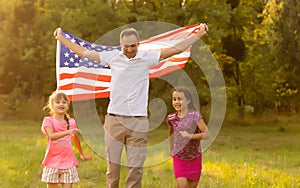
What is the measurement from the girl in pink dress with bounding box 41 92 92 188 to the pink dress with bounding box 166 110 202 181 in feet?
3.79

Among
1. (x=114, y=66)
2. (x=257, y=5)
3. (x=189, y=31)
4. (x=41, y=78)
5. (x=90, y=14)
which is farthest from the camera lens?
(x=257, y=5)

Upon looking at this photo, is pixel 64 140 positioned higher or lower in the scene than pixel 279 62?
lower

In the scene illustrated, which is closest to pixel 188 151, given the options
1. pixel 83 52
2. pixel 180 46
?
pixel 180 46

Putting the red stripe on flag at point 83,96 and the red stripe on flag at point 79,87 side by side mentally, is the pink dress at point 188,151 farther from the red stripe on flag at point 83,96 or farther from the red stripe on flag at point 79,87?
the red stripe on flag at point 79,87

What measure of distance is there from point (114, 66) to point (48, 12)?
22.3m

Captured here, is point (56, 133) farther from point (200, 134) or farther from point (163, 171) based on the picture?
point (163, 171)

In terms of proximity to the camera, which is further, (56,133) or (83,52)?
(83,52)

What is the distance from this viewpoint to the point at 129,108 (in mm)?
6141

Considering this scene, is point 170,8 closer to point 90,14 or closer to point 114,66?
point 90,14

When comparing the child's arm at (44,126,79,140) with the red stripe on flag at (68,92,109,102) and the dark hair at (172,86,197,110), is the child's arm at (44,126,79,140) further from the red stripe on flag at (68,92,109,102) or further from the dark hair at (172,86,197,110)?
the red stripe on flag at (68,92,109,102)

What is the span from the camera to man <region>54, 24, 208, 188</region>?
6.16 meters

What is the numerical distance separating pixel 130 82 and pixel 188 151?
1198 millimetres

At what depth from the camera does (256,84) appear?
29.3 metres

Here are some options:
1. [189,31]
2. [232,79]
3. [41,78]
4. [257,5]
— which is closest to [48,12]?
[41,78]
